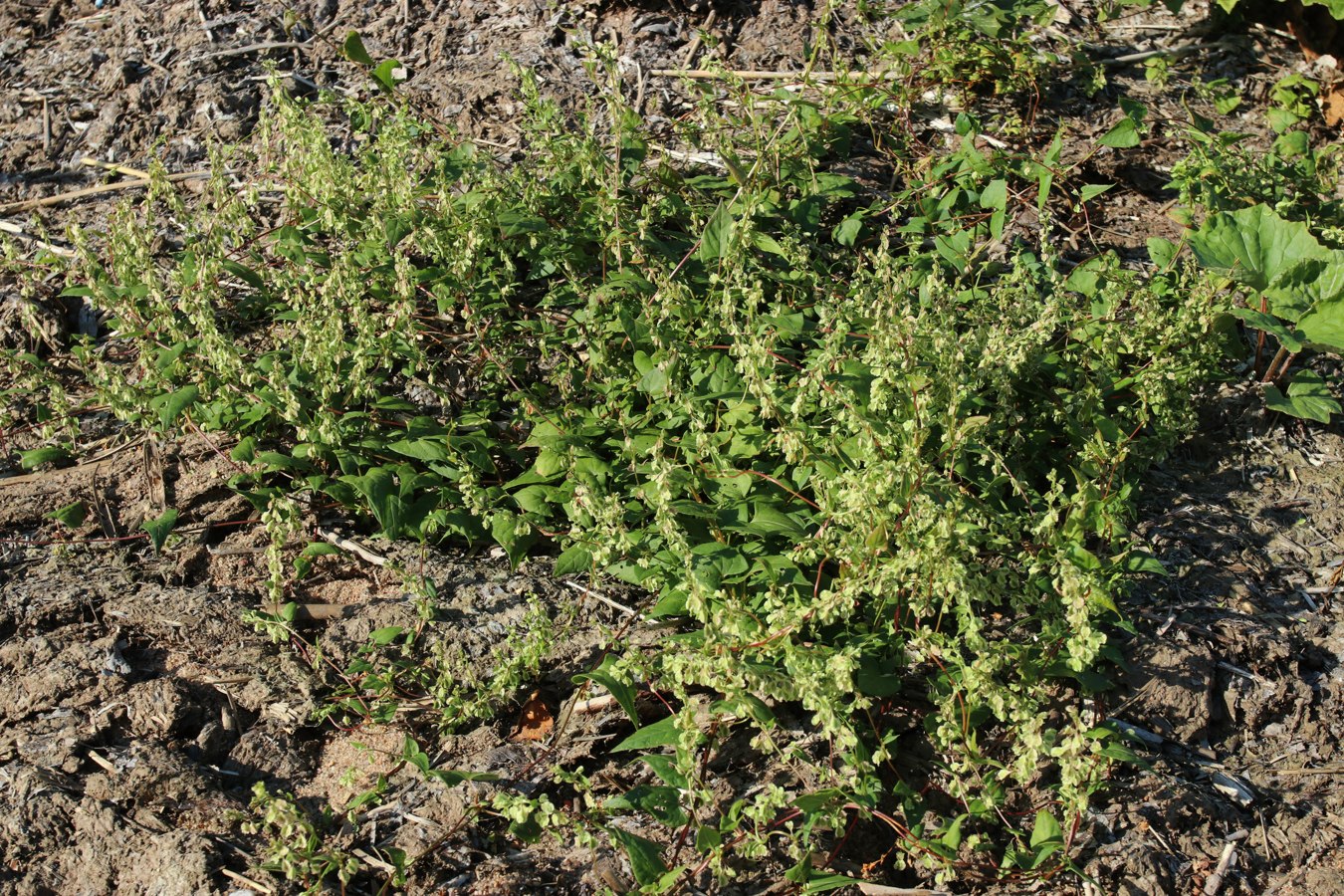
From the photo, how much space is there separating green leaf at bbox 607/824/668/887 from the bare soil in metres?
0.23

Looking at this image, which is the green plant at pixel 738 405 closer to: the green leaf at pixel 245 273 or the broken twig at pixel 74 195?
the green leaf at pixel 245 273

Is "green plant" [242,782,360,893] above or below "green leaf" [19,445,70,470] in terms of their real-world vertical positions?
below

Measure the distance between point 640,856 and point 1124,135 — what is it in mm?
3465

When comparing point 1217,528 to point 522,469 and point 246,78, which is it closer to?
point 522,469

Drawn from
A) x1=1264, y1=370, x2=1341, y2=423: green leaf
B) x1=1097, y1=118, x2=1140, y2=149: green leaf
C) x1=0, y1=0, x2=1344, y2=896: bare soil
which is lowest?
x1=0, y1=0, x2=1344, y2=896: bare soil

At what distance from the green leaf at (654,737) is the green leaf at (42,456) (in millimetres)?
2277

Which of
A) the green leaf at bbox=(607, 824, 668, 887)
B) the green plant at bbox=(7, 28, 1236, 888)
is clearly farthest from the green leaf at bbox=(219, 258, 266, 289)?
the green leaf at bbox=(607, 824, 668, 887)

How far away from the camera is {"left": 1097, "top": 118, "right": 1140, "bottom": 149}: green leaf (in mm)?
4723

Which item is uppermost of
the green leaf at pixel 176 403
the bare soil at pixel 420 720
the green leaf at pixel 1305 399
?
the green leaf at pixel 176 403

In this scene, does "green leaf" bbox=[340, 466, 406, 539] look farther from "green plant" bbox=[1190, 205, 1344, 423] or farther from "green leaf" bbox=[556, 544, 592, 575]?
"green plant" bbox=[1190, 205, 1344, 423]

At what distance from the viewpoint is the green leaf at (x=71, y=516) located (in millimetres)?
3793

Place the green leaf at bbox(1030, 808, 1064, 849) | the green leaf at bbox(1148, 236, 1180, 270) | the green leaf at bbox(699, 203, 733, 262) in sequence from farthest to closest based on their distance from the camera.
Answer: the green leaf at bbox(1148, 236, 1180, 270)
the green leaf at bbox(699, 203, 733, 262)
the green leaf at bbox(1030, 808, 1064, 849)

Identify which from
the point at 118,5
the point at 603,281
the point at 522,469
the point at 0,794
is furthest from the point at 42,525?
the point at 118,5

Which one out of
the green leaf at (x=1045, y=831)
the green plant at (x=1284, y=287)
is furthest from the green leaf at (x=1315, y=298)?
the green leaf at (x=1045, y=831)
